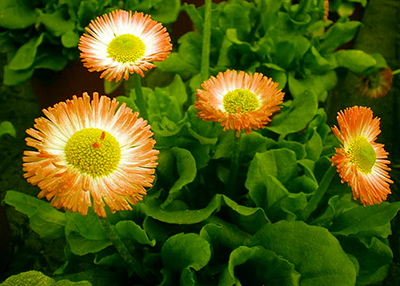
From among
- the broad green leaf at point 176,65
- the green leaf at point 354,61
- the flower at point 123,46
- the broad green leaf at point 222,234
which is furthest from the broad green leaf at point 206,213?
the green leaf at point 354,61

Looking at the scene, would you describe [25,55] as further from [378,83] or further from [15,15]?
[378,83]

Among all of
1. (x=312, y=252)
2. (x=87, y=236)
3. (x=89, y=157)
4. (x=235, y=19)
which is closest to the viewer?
(x=89, y=157)

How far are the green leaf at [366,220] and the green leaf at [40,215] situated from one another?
507 millimetres

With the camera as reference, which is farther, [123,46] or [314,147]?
[314,147]

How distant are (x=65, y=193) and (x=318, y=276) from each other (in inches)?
15.2

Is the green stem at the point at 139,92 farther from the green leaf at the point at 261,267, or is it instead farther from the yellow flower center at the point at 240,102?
the green leaf at the point at 261,267

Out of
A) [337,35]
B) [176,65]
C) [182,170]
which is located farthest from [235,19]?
[182,170]

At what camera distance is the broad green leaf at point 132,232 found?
0.69 m

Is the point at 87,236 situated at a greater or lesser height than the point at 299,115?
lesser

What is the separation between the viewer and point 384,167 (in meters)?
0.63

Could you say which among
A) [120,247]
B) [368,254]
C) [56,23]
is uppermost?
[56,23]

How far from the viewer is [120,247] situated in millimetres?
641

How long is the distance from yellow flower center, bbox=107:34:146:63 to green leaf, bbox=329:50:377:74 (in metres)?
0.72

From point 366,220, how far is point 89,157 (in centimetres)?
50
